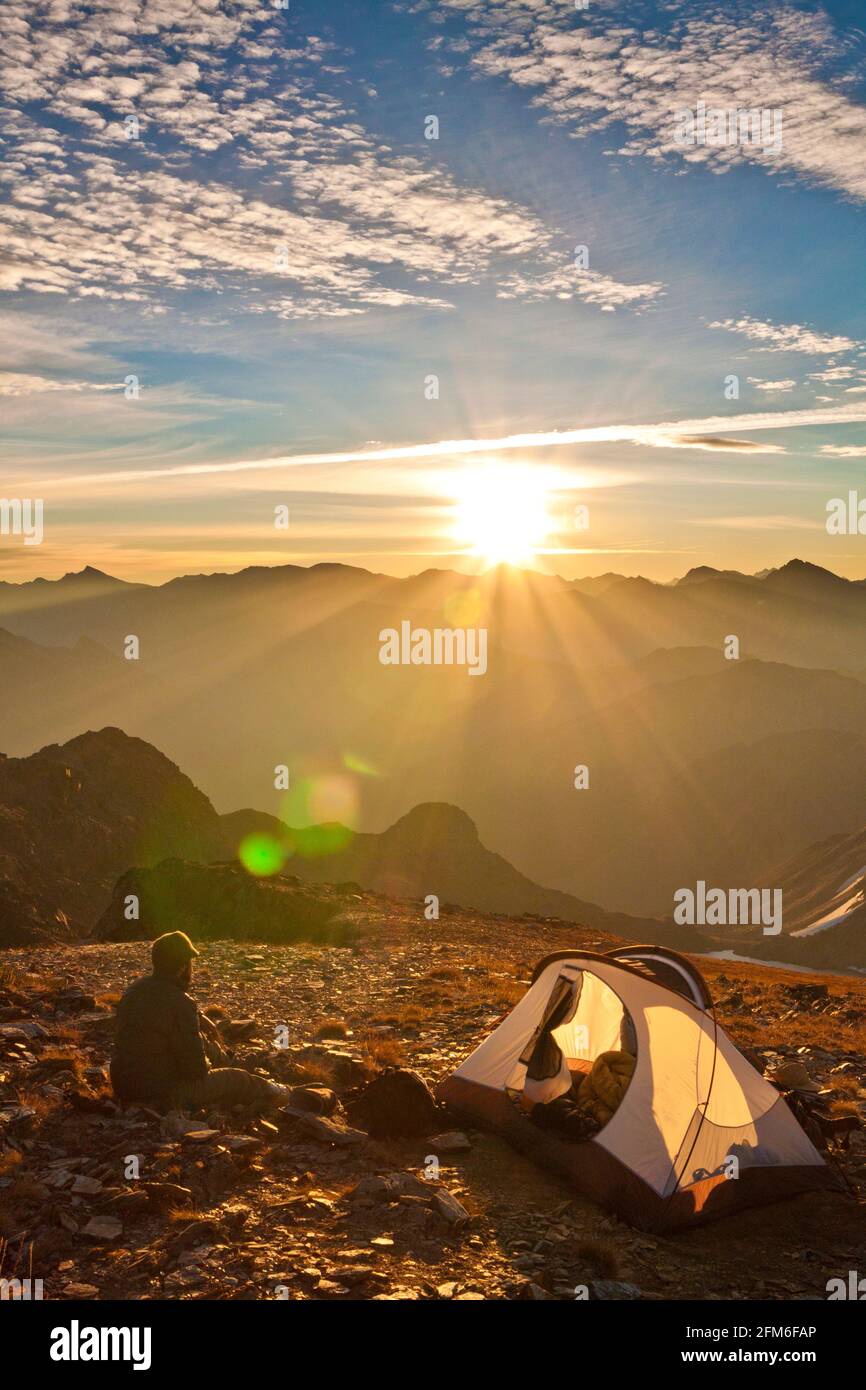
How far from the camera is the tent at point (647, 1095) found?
9383mm

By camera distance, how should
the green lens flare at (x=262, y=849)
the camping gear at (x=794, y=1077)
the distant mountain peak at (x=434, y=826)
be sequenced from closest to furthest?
the camping gear at (x=794, y=1077) → the green lens flare at (x=262, y=849) → the distant mountain peak at (x=434, y=826)

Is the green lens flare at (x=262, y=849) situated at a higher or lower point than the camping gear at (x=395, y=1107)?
lower

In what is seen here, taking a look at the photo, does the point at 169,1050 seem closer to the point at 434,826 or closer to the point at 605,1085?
the point at 605,1085

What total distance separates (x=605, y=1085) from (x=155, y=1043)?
4835 mm

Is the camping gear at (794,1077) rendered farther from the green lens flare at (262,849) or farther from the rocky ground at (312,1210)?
the green lens flare at (262,849)

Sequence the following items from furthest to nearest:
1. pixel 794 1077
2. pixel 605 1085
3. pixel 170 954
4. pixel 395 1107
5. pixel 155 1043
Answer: pixel 794 1077
pixel 395 1107
pixel 605 1085
pixel 155 1043
pixel 170 954

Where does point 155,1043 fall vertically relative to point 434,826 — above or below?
above

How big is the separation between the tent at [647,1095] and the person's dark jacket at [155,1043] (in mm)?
3223

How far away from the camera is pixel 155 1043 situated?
398 inches

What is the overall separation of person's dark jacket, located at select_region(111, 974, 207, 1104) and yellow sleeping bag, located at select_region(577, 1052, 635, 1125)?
4165 millimetres

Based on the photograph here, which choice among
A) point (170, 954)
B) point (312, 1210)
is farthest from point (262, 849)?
point (312, 1210)

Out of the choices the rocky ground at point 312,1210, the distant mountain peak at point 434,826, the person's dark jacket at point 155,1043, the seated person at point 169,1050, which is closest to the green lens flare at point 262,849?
the distant mountain peak at point 434,826
